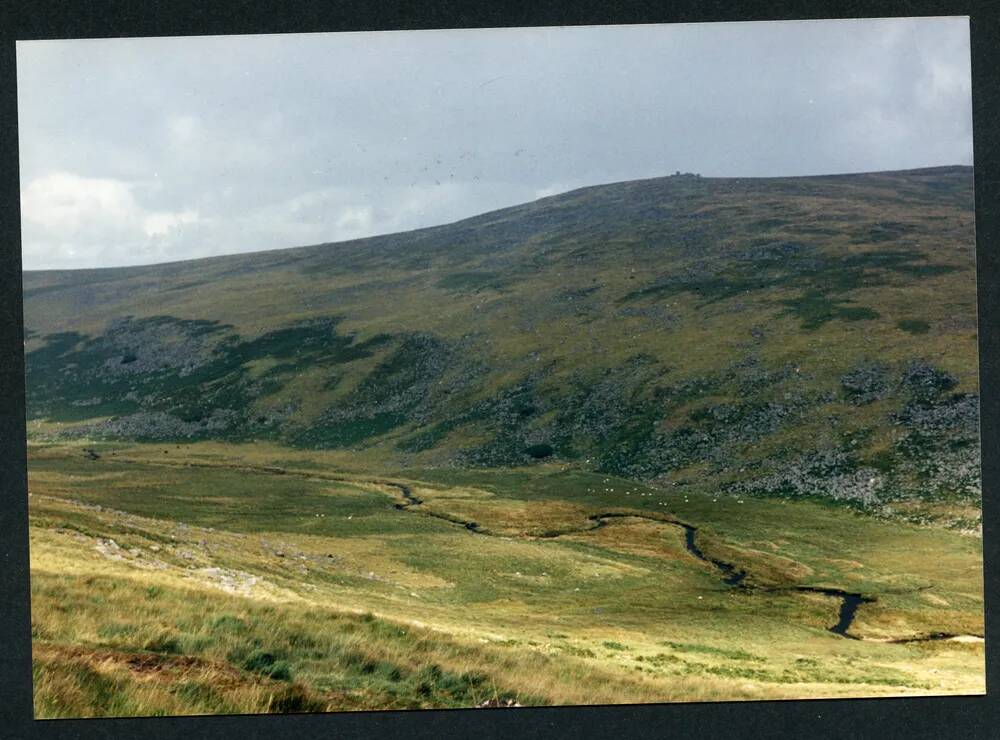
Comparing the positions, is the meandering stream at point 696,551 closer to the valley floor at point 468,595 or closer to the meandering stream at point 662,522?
the meandering stream at point 662,522

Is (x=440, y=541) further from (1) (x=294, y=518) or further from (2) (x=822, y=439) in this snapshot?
(2) (x=822, y=439)

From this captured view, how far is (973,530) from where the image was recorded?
4450 centimetres

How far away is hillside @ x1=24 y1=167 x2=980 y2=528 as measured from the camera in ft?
207

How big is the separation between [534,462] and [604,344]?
24.2 m

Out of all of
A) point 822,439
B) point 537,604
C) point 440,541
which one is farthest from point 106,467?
point 822,439

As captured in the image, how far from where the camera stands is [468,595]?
33750 millimetres

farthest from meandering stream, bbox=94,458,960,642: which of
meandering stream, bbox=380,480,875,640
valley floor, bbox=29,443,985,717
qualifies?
valley floor, bbox=29,443,985,717

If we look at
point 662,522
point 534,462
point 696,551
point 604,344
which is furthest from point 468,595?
point 604,344

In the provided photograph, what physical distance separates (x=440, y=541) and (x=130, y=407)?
77.8m

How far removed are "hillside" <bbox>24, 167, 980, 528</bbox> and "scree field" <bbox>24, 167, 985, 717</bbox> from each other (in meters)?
0.50

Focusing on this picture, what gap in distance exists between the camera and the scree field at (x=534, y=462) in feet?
62.0

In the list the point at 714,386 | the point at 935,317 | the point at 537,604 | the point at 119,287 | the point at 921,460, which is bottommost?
the point at 537,604

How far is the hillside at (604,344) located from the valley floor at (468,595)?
31.9ft

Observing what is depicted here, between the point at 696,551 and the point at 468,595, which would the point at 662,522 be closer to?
the point at 696,551
